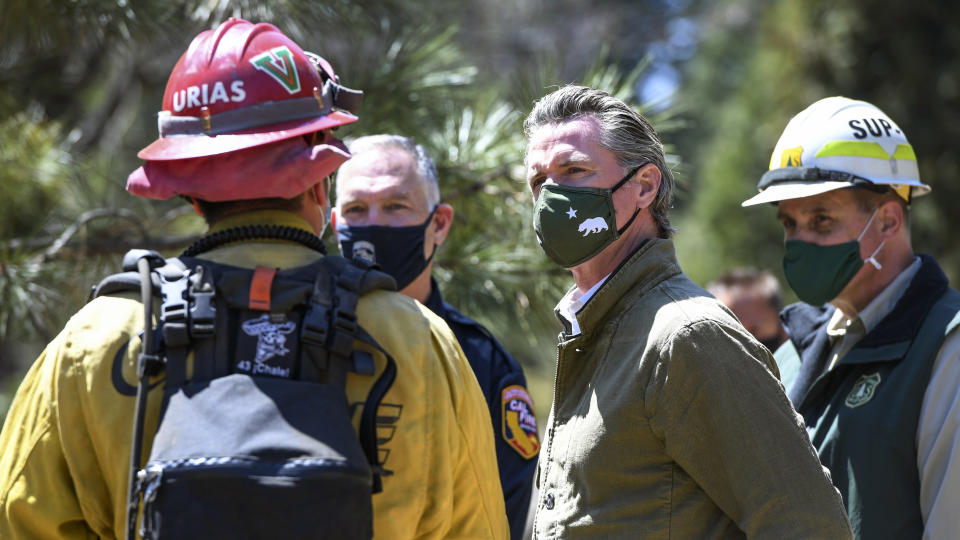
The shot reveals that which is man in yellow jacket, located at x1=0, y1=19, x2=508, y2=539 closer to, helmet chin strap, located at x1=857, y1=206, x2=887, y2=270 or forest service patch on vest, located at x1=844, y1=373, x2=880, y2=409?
forest service patch on vest, located at x1=844, y1=373, x2=880, y2=409

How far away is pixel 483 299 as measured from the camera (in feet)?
13.0

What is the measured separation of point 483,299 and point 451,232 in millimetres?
303

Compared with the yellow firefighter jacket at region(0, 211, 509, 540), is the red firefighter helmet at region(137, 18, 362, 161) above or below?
above

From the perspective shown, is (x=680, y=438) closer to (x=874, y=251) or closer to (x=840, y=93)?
(x=874, y=251)

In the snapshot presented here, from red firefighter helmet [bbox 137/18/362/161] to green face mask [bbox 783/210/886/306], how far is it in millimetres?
1544

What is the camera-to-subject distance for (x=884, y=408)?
2.44 metres

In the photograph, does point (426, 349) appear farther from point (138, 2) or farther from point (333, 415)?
point (138, 2)

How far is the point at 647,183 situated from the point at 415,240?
1155 millimetres

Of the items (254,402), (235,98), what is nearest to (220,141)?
(235,98)

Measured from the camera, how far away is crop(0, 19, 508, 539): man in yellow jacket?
154 centimetres

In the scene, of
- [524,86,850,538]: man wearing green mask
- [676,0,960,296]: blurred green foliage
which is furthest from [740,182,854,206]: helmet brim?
[676,0,960,296]: blurred green foliage

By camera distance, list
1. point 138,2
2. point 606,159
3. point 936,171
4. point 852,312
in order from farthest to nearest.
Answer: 1. point 936,171
2. point 138,2
3. point 852,312
4. point 606,159

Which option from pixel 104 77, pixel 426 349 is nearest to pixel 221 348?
pixel 426 349

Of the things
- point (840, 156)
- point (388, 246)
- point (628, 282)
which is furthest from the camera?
point (388, 246)
